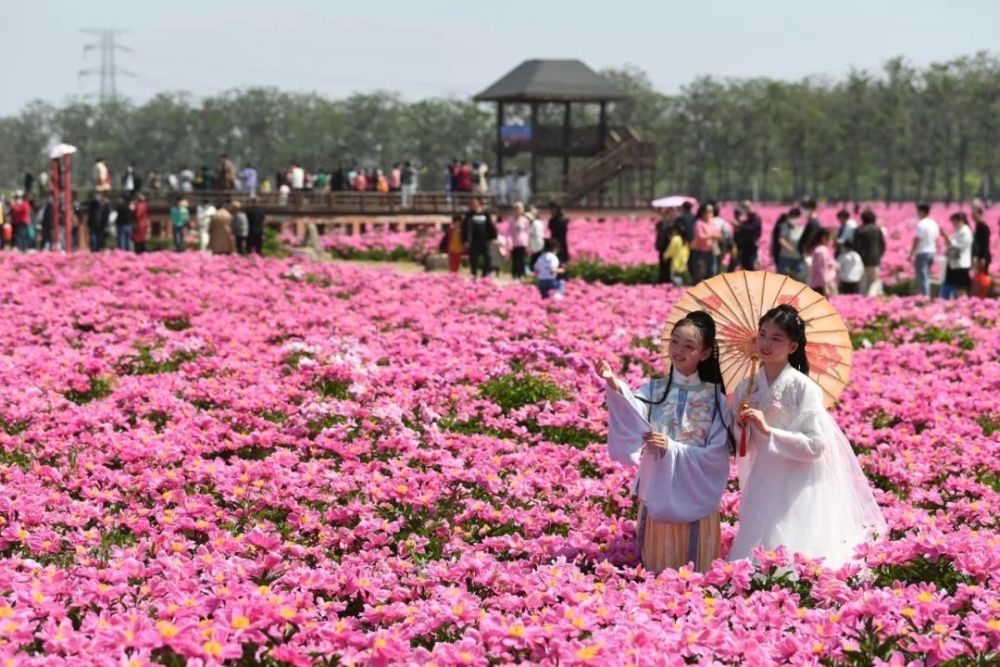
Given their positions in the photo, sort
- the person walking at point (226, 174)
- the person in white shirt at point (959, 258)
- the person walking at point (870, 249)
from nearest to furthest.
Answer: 1. the person in white shirt at point (959, 258)
2. the person walking at point (870, 249)
3. the person walking at point (226, 174)

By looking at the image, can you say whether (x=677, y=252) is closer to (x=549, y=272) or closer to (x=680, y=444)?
(x=549, y=272)

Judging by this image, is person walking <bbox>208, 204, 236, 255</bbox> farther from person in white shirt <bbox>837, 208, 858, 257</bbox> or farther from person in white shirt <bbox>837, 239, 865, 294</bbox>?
person in white shirt <bbox>837, 239, 865, 294</bbox>

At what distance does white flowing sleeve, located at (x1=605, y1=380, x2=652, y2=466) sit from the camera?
6.21 m

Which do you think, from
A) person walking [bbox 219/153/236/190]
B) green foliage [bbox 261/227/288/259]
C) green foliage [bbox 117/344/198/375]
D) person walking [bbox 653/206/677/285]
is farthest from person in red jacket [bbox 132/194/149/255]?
green foliage [bbox 117/344/198/375]

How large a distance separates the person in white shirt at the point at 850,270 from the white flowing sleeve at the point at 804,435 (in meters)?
13.5

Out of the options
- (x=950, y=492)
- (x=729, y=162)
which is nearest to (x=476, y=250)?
(x=950, y=492)

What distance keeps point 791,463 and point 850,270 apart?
13.5m

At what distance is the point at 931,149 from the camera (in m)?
89.0

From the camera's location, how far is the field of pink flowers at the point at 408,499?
505 cm

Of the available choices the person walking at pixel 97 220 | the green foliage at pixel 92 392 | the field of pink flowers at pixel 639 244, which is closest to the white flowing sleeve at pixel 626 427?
the green foliage at pixel 92 392

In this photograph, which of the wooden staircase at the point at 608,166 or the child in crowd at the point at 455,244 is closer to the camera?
the child in crowd at the point at 455,244

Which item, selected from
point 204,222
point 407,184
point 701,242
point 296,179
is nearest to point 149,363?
point 701,242

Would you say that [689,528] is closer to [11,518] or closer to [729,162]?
[11,518]

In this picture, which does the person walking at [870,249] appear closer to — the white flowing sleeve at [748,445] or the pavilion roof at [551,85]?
the white flowing sleeve at [748,445]
